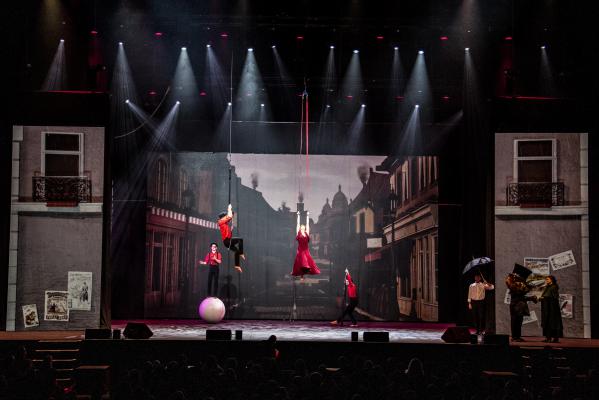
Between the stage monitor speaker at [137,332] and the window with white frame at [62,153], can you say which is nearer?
the stage monitor speaker at [137,332]

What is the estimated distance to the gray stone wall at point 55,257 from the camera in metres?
16.6

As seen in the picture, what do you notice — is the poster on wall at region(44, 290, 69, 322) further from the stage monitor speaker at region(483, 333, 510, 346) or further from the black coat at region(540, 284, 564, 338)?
the black coat at region(540, 284, 564, 338)

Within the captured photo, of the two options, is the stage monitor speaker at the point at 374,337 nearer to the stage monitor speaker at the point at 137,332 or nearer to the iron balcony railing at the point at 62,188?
the stage monitor speaker at the point at 137,332

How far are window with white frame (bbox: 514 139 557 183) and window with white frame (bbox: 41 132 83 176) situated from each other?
1020 centimetres

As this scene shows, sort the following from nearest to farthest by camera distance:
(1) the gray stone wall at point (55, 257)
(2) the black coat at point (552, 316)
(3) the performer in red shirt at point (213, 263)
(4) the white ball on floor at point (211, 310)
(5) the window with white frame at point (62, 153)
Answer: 1. (2) the black coat at point (552, 316)
2. (1) the gray stone wall at point (55, 257)
3. (4) the white ball on floor at point (211, 310)
4. (5) the window with white frame at point (62, 153)
5. (3) the performer in red shirt at point (213, 263)

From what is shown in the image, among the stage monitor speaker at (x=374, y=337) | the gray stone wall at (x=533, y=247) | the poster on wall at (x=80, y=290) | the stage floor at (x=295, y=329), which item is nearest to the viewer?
the stage monitor speaker at (x=374, y=337)

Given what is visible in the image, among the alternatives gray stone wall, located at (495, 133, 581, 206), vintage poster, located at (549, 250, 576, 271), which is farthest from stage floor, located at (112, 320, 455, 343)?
gray stone wall, located at (495, 133, 581, 206)

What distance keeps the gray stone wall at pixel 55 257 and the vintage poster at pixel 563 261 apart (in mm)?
10287

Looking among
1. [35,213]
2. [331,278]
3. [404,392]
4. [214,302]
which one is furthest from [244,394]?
[331,278]

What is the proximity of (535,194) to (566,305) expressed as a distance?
8.55 feet

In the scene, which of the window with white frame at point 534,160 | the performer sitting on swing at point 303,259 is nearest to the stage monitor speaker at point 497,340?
the performer sitting on swing at point 303,259

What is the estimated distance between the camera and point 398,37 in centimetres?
1652

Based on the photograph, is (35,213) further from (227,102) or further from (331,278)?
(331,278)

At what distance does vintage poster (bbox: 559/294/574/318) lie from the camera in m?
16.8
